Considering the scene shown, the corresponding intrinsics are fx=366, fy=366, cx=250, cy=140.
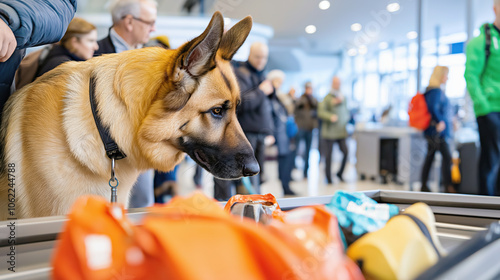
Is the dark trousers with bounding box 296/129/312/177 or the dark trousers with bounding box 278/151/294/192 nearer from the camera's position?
the dark trousers with bounding box 278/151/294/192

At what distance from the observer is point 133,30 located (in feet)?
6.54

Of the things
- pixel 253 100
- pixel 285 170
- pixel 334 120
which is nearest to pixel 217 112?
pixel 253 100

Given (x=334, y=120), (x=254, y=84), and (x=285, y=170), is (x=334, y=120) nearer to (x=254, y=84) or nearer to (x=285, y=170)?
(x=285, y=170)

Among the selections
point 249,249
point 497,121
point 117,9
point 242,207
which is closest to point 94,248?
point 249,249

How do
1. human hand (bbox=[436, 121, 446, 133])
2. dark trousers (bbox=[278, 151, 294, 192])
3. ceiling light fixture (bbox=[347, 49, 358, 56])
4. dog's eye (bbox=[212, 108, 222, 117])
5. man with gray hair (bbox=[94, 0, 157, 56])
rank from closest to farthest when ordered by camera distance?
1. dog's eye (bbox=[212, 108, 222, 117])
2. man with gray hair (bbox=[94, 0, 157, 56])
3. human hand (bbox=[436, 121, 446, 133])
4. dark trousers (bbox=[278, 151, 294, 192])
5. ceiling light fixture (bbox=[347, 49, 358, 56])

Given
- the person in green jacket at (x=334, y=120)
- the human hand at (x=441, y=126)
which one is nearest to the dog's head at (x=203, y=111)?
the human hand at (x=441, y=126)

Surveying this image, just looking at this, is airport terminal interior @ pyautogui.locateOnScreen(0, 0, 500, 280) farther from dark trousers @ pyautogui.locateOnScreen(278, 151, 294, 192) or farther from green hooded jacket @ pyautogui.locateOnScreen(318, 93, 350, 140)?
green hooded jacket @ pyautogui.locateOnScreen(318, 93, 350, 140)

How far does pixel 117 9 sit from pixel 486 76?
3.02 metres

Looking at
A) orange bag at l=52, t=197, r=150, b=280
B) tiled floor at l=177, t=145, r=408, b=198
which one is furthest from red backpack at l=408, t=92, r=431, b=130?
orange bag at l=52, t=197, r=150, b=280

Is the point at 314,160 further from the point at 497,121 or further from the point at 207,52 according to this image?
the point at 207,52

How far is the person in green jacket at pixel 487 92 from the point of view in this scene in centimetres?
305

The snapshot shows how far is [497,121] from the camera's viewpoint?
120 inches

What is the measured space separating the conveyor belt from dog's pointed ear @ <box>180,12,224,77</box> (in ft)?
1.64

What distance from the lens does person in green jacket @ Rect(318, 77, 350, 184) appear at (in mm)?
6184
